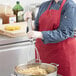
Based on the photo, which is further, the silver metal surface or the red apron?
the silver metal surface

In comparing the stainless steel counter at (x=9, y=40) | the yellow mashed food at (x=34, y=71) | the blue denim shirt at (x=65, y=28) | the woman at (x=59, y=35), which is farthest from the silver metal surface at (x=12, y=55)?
the yellow mashed food at (x=34, y=71)

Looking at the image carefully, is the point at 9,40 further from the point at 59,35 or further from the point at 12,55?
the point at 59,35

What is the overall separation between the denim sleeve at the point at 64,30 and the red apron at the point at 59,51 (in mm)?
74

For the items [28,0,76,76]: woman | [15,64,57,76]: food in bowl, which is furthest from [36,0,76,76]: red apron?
[15,64,57,76]: food in bowl

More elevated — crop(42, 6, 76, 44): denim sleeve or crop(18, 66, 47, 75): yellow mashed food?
crop(42, 6, 76, 44): denim sleeve

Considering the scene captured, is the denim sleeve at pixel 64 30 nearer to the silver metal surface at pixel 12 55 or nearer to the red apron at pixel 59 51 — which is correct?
the red apron at pixel 59 51

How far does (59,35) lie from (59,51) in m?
0.16

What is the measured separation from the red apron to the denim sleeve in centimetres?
7

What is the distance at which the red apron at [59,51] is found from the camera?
4.14 ft

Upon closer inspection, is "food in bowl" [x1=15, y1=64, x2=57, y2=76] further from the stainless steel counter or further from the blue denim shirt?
the stainless steel counter

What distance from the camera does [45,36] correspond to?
1.14 meters

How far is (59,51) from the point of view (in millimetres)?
1269

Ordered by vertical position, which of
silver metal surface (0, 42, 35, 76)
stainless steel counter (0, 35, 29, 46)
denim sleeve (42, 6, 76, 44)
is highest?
denim sleeve (42, 6, 76, 44)

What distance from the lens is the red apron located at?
4.14ft
